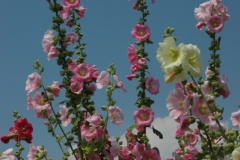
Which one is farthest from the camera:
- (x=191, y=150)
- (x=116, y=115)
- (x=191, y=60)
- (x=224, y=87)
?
(x=116, y=115)

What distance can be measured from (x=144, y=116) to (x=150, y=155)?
0.35 m

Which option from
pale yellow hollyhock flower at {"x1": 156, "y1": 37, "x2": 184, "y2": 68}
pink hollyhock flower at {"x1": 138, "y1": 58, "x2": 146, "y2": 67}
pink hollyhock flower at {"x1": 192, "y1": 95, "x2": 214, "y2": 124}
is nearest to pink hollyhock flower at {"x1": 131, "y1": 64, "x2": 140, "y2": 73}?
pink hollyhock flower at {"x1": 138, "y1": 58, "x2": 146, "y2": 67}

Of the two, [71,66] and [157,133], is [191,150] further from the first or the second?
[71,66]

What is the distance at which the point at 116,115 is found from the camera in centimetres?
400

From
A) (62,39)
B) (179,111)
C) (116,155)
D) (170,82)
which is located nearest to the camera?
(170,82)

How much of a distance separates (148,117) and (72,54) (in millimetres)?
946

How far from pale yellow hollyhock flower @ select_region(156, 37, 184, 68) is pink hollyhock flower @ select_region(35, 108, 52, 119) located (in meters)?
2.19

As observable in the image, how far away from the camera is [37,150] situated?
4.52 metres

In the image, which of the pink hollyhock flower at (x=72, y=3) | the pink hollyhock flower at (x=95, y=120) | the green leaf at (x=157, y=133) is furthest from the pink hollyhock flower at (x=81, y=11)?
the green leaf at (x=157, y=133)

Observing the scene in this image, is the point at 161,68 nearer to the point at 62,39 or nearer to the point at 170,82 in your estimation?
the point at 170,82

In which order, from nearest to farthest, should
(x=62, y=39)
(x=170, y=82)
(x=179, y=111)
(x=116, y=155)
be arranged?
(x=170, y=82) < (x=179, y=111) < (x=116, y=155) < (x=62, y=39)

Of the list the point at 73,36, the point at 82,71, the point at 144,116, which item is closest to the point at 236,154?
the point at 144,116

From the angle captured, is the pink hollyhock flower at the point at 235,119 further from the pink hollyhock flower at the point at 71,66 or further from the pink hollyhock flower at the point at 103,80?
the pink hollyhock flower at the point at 71,66

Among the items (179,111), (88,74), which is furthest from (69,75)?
(179,111)
